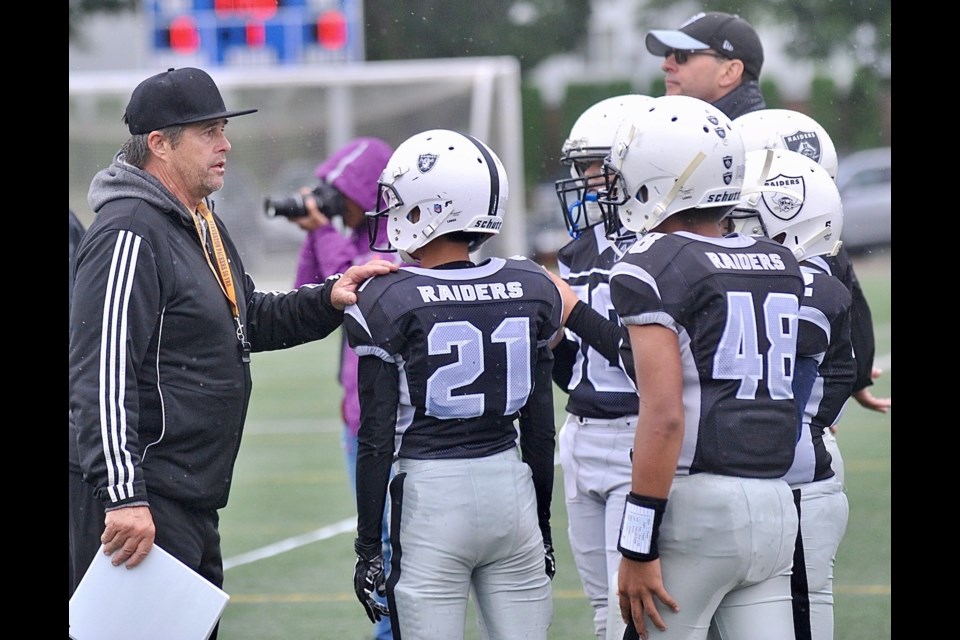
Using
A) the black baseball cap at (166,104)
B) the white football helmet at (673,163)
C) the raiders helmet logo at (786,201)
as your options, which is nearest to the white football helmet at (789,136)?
the raiders helmet logo at (786,201)

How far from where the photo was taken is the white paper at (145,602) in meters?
3.16

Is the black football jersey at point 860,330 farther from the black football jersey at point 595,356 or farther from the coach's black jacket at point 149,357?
the coach's black jacket at point 149,357

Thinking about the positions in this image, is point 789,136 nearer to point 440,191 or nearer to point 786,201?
point 786,201

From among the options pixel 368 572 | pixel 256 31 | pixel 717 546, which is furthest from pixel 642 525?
pixel 256 31

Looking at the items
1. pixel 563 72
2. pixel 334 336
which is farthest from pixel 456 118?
pixel 563 72

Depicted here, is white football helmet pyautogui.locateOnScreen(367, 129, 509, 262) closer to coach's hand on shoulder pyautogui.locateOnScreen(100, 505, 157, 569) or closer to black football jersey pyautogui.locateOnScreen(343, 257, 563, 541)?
black football jersey pyautogui.locateOnScreen(343, 257, 563, 541)

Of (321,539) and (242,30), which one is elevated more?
(242,30)

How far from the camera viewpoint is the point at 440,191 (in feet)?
11.4

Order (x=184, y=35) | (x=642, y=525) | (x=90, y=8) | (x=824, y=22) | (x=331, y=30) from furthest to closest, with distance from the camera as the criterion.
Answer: (x=824, y=22), (x=90, y=8), (x=331, y=30), (x=184, y=35), (x=642, y=525)

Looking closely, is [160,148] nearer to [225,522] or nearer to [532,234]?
[225,522]

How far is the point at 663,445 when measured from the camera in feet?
9.84

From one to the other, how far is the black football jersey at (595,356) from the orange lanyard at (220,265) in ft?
3.61

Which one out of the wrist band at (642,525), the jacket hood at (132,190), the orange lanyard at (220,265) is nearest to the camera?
the wrist band at (642,525)

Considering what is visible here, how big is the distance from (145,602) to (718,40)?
9.60 feet
